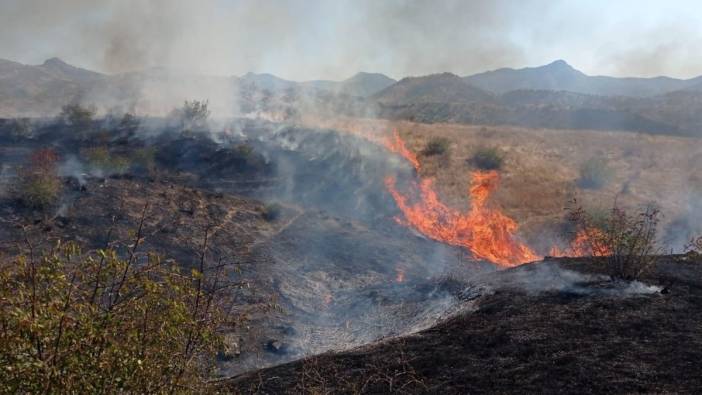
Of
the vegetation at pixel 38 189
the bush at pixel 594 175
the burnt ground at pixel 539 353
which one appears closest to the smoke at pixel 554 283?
the burnt ground at pixel 539 353

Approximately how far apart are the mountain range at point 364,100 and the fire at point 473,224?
972 inches

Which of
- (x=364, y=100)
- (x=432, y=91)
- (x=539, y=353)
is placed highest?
(x=432, y=91)

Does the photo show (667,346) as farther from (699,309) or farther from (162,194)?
(162,194)

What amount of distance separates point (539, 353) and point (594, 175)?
28.6 metres

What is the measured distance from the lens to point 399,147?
39.0m

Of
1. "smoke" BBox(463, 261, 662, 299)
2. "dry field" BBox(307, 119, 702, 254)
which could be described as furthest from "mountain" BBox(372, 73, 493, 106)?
"smoke" BBox(463, 261, 662, 299)

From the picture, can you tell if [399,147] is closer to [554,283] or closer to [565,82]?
[554,283]

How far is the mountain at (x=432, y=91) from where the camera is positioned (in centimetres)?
9606

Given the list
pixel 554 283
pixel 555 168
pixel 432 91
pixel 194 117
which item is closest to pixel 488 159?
pixel 555 168

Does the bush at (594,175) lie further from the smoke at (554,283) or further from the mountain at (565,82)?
the mountain at (565,82)

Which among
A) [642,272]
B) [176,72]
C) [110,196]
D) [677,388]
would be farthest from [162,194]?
[176,72]

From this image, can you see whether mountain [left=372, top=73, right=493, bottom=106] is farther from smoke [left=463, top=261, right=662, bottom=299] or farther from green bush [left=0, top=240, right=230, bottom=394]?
green bush [left=0, top=240, right=230, bottom=394]

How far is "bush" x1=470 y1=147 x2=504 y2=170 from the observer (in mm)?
36344

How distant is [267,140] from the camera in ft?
129
